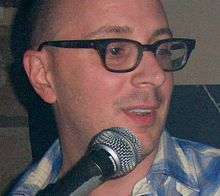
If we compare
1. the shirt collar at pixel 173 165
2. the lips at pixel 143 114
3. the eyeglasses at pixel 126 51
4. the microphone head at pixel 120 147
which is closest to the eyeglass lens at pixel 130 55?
the eyeglasses at pixel 126 51

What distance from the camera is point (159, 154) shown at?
1324 millimetres

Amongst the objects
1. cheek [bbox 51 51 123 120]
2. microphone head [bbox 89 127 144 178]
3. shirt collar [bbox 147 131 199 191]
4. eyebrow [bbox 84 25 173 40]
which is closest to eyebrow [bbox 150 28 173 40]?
eyebrow [bbox 84 25 173 40]

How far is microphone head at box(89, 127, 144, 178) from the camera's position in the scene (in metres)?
0.79

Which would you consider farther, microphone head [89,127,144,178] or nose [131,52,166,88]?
nose [131,52,166,88]

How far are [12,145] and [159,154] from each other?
→ 3.43 ft

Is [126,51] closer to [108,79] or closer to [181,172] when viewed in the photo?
[108,79]

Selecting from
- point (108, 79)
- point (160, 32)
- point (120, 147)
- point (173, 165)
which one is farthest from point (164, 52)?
point (120, 147)

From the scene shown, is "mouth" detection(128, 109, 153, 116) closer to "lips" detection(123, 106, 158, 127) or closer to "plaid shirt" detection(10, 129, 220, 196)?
"lips" detection(123, 106, 158, 127)

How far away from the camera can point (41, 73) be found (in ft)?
4.57

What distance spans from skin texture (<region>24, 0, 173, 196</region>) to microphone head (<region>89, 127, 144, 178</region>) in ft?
0.96

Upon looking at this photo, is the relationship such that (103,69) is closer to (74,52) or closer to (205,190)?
(74,52)

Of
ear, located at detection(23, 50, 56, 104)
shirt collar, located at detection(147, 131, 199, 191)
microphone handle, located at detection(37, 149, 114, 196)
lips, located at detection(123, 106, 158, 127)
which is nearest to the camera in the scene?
microphone handle, located at detection(37, 149, 114, 196)

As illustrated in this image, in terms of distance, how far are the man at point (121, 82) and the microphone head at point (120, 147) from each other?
11.3 inches

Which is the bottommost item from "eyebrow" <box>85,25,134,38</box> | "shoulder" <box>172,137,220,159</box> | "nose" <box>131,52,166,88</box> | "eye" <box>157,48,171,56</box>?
"shoulder" <box>172,137,220,159</box>
